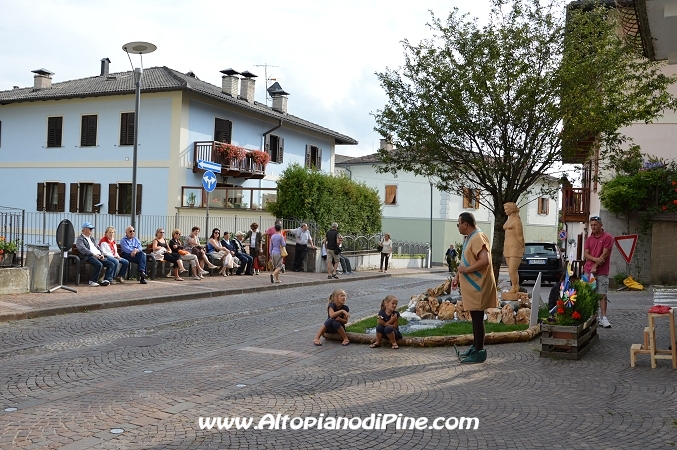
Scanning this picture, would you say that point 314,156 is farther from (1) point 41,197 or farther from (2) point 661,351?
(2) point 661,351

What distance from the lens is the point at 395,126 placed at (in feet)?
52.4

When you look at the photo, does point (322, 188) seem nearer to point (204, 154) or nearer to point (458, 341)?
point (204, 154)

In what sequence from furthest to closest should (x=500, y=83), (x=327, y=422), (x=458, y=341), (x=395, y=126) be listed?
(x=395, y=126) < (x=500, y=83) < (x=458, y=341) < (x=327, y=422)

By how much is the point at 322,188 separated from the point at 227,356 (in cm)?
A: 2069

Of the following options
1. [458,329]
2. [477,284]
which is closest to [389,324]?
[458,329]

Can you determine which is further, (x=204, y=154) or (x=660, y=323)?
(x=204, y=154)

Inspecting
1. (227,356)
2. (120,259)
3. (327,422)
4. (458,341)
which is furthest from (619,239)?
(120,259)

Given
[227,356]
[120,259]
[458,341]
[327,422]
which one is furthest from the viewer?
[120,259]

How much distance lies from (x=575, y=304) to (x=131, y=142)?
2837 cm

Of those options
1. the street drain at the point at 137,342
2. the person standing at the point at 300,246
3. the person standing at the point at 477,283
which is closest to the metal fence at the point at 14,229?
the street drain at the point at 137,342

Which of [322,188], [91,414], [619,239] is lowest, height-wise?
[91,414]

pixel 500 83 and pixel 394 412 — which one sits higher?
pixel 500 83

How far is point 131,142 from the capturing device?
1331 inches

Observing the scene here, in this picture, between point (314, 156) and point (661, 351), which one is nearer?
point (661, 351)
